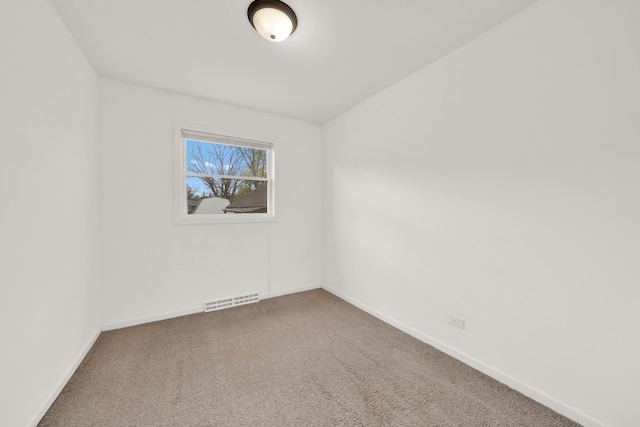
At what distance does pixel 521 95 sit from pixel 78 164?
343 centimetres

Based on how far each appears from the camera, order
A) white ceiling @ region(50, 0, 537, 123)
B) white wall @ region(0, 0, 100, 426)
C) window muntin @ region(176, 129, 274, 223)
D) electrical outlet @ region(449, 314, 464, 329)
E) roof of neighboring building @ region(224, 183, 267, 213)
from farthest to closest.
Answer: roof of neighboring building @ region(224, 183, 267, 213)
window muntin @ region(176, 129, 274, 223)
electrical outlet @ region(449, 314, 464, 329)
white ceiling @ region(50, 0, 537, 123)
white wall @ region(0, 0, 100, 426)

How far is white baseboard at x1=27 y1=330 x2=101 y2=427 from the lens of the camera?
142 cm

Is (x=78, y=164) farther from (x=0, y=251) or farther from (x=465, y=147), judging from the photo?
(x=465, y=147)

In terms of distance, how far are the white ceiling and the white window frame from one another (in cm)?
44

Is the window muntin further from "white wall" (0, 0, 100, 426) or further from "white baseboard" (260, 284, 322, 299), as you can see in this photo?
"white baseboard" (260, 284, 322, 299)

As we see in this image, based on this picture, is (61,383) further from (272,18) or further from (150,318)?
(272,18)

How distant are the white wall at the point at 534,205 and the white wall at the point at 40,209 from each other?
2.77 metres

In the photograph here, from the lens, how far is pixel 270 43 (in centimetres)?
199

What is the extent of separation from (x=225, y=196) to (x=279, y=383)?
2309 millimetres

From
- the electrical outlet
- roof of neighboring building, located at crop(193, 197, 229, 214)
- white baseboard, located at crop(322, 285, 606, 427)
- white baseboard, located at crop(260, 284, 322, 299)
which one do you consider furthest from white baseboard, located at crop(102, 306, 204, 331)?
the electrical outlet

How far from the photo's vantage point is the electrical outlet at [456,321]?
2.03 metres

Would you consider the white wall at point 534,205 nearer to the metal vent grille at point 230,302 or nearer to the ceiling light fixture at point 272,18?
the ceiling light fixture at point 272,18

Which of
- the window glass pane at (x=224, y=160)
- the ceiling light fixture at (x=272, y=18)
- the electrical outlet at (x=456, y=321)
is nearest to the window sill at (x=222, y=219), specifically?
the window glass pane at (x=224, y=160)

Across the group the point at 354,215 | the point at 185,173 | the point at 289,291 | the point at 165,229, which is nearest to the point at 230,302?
the point at 289,291
